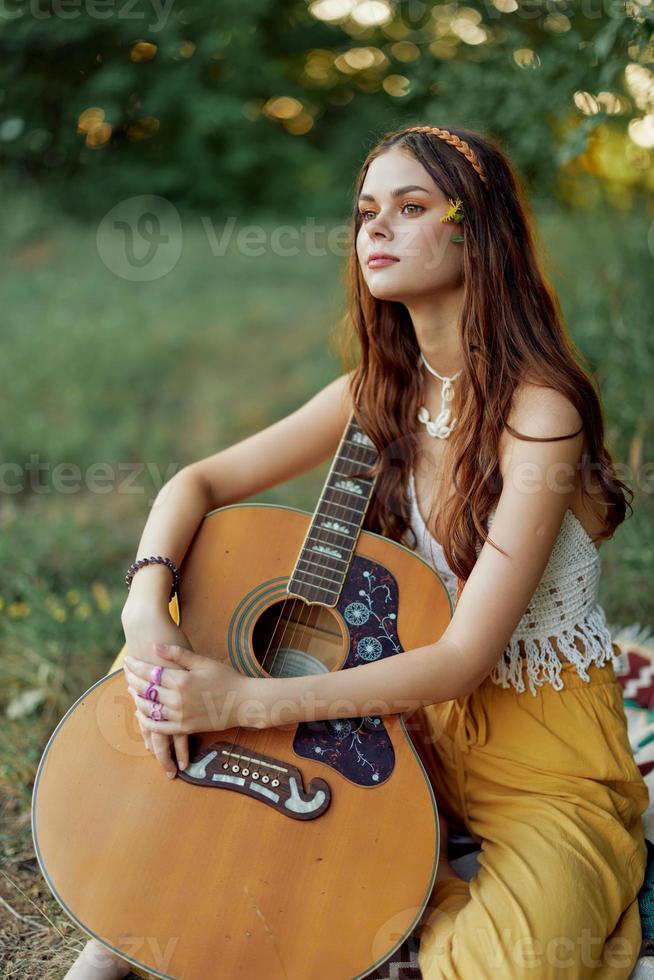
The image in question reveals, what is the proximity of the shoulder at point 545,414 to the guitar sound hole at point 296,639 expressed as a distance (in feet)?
1.86

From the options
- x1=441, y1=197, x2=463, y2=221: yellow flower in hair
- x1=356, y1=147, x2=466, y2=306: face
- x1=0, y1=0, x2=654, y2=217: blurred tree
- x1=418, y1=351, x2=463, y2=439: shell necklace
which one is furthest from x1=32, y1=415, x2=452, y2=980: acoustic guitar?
x1=0, y1=0, x2=654, y2=217: blurred tree

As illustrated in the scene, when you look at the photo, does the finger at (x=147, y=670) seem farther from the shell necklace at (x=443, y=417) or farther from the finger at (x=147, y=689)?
the shell necklace at (x=443, y=417)

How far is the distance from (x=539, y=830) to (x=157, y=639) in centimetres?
85

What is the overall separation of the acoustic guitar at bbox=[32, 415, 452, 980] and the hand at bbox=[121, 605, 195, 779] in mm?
29

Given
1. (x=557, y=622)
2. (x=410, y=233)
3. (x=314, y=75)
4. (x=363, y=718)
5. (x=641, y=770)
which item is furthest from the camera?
(x=314, y=75)

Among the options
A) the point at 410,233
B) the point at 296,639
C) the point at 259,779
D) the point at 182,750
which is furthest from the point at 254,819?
the point at 410,233

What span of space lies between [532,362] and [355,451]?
474 millimetres

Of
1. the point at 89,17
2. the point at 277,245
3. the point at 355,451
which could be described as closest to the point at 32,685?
the point at 355,451

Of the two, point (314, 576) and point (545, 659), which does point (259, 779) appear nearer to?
point (314, 576)

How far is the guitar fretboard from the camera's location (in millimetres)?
1777

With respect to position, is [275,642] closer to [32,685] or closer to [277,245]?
[32,685]

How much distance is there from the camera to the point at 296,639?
1.83 m

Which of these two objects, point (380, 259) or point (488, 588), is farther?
point (380, 259)

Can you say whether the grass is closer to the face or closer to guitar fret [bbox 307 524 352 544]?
the face
